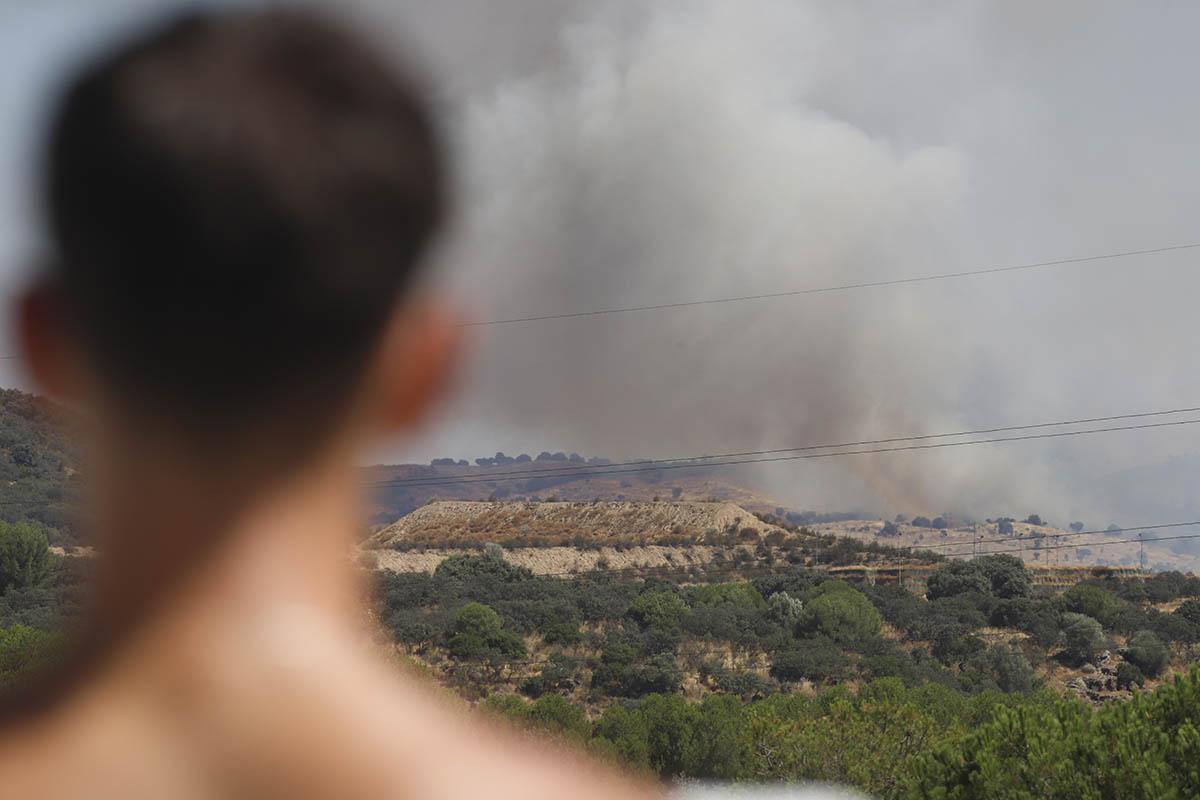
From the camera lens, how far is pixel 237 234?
46cm

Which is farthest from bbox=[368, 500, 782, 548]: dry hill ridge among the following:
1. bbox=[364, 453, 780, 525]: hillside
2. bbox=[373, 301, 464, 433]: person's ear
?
bbox=[373, 301, 464, 433]: person's ear

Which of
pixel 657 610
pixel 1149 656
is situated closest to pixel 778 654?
pixel 657 610

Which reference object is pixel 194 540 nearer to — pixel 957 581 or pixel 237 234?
pixel 237 234

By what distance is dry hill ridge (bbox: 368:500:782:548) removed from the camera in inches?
2016

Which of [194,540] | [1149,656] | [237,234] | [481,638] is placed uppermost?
[237,234]

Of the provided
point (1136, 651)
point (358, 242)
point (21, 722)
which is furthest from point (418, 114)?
point (1136, 651)

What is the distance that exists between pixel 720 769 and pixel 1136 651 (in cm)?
1404

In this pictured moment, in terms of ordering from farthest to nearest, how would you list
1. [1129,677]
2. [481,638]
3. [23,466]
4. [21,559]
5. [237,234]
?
[23,466] → [21,559] → [481,638] → [1129,677] → [237,234]

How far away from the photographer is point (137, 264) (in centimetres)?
47

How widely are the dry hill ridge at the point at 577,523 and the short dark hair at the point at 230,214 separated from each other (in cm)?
4844

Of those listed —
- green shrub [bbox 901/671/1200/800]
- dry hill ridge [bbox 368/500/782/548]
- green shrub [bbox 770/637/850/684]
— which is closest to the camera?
green shrub [bbox 901/671/1200/800]

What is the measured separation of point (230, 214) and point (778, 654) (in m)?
26.6

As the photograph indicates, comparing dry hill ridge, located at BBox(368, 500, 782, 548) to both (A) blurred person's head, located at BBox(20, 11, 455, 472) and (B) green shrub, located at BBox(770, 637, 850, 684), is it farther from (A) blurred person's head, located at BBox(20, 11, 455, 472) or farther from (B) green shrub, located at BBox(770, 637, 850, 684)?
(A) blurred person's head, located at BBox(20, 11, 455, 472)

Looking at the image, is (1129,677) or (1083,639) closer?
(1129,677)
